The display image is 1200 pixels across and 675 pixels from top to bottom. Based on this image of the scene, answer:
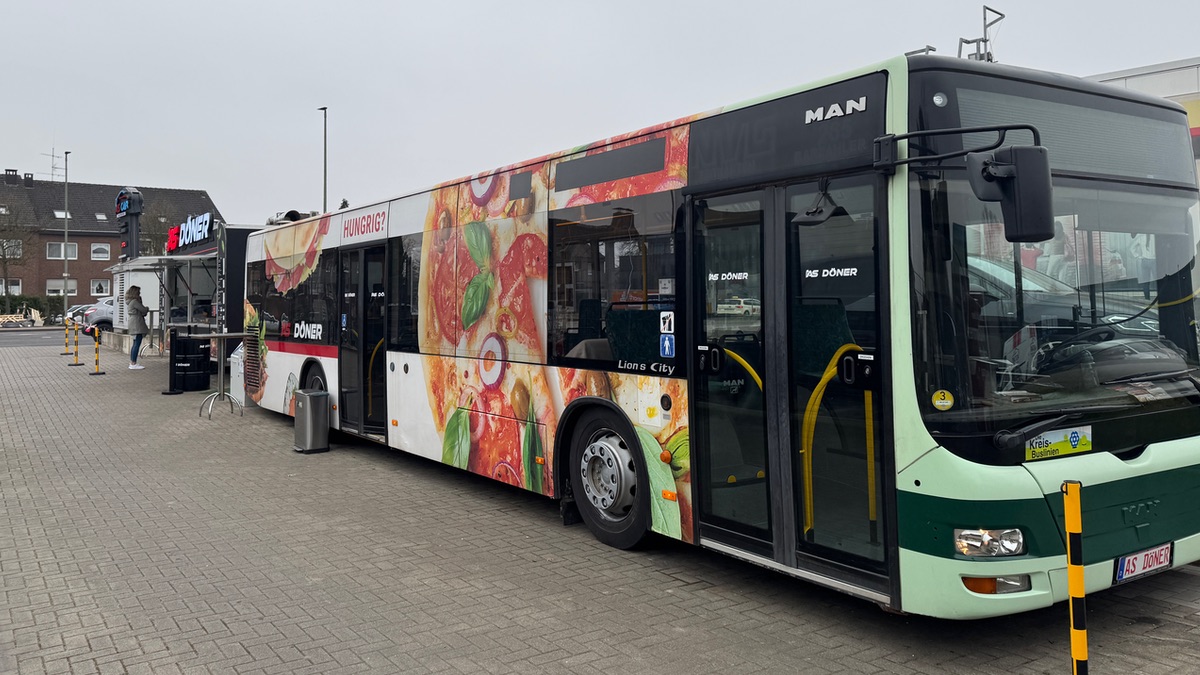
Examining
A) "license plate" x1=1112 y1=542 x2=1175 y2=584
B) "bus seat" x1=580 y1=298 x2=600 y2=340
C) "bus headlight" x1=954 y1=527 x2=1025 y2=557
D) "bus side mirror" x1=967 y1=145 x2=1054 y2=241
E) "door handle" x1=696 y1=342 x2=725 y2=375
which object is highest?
"bus side mirror" x1=967 y1=145 x2=1054 y2=241

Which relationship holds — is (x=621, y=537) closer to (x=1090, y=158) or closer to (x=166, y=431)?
(x=1090, y=158)

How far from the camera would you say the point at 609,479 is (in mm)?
6375

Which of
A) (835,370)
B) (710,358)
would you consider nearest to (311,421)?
(710,358)

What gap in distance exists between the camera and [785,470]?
491 centimetres

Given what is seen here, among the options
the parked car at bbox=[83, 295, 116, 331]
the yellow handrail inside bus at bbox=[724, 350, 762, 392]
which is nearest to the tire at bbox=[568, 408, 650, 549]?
the yellow handrail inside bus at bbox=[724, 350, 762, 392]

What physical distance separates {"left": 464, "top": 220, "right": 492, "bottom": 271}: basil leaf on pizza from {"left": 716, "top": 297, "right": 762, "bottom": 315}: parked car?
2866 mm

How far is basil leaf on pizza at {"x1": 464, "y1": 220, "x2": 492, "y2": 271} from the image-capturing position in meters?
7.72

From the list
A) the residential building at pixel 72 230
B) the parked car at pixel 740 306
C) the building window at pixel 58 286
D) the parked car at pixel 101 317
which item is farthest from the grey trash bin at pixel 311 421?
the building window at pixel 58 286

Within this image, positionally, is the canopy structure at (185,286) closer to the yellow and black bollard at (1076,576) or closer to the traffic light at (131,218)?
the traffic light at (131,218)

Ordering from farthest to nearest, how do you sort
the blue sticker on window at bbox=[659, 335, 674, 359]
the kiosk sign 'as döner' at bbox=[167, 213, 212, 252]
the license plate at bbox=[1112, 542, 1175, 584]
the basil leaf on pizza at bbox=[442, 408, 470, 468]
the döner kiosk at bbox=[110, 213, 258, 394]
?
the kiosk sign 'as döner' at bbox=[167, 213, 212, 252] < the döner kiosk at bbox=[110, 213, 258, 394] < the basil leaf on pizza at bbox=[442, 408, 470, 468] < the blue sticker on window at bbox=[659, 335, 674, 359] < the license plate at bbox=[1112, 542, 1175, 584]

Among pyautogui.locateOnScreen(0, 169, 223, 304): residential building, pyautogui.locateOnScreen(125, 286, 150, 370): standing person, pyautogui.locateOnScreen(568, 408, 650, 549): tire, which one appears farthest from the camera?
pyautogui.locateOnScreen(0, 169, 223, 304): residential building

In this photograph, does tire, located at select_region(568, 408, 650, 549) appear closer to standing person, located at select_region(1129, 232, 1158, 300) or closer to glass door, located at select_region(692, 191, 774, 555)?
glass door, located at select_region(692, 191, 774, 555)

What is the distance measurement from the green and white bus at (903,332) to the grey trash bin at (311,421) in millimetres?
5285

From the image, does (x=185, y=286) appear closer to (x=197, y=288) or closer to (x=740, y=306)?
(x=197, y=288)
